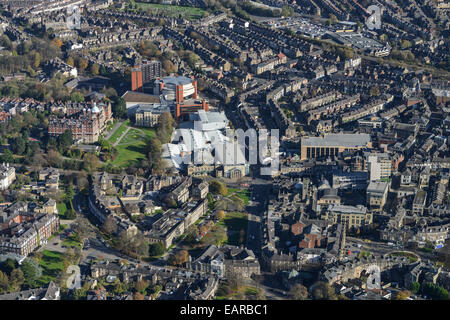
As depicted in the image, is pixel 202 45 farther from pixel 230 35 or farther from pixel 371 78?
pixel 371 78

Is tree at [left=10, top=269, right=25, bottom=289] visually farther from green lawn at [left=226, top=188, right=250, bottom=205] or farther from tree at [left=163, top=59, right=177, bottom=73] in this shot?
tree at [left=163, top=59, right=177, bottom=73]

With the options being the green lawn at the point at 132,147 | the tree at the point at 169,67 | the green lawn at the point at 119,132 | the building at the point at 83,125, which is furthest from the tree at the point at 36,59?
the green lawn at the point at 132,147

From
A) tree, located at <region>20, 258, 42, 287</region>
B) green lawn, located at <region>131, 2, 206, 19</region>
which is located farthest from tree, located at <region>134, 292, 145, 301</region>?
green lawn, located at <region>131, 2, 206, 19</region>

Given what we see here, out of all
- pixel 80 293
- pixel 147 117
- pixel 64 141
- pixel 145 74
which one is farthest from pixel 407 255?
pixel 145 74

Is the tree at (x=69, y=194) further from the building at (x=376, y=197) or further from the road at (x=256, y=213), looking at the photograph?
the building at (x=376, y=197)

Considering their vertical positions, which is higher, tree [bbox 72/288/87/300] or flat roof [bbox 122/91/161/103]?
flat roof [bbox 122/91/161/103]

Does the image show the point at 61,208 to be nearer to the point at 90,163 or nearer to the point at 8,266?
the point at 90,163

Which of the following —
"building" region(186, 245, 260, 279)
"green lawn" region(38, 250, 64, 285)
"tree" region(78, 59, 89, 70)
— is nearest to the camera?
"green lawn" region(38, 250, 64, 285)
